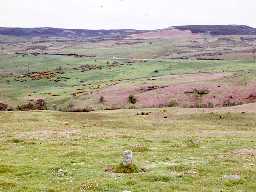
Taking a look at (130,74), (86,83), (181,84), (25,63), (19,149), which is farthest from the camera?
(25,63)

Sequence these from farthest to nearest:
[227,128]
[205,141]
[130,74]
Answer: [130,74] < [227,128] < [205,141]

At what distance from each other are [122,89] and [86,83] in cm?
2187

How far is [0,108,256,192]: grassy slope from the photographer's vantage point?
28188mm

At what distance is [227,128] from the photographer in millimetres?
55469

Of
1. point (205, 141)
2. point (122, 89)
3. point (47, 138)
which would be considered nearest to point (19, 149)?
point (47, 138)

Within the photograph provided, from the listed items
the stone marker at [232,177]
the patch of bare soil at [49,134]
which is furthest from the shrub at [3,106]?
the stone marker at [232,177]

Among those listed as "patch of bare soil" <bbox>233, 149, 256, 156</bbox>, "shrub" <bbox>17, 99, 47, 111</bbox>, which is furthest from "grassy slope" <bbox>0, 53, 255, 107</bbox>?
"patch of bare soil" <bbox>233, 149, 256, 156</bbox>

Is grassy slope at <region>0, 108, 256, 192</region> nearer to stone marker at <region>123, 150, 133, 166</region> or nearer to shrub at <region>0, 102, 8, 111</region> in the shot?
stone marker at <region>123, 150, 133, 166</region>

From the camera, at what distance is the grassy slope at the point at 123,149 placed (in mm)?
28188

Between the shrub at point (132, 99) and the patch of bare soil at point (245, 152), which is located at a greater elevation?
the patch of bare soil at point (245, 152)


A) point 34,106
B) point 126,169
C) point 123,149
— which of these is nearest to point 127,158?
point 126,169

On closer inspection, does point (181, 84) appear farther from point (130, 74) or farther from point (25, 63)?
point (25, 63)

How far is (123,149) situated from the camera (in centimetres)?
3953

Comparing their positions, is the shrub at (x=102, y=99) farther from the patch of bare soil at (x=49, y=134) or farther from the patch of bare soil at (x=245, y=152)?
the patch of bare soil at (x=245, y=152)
